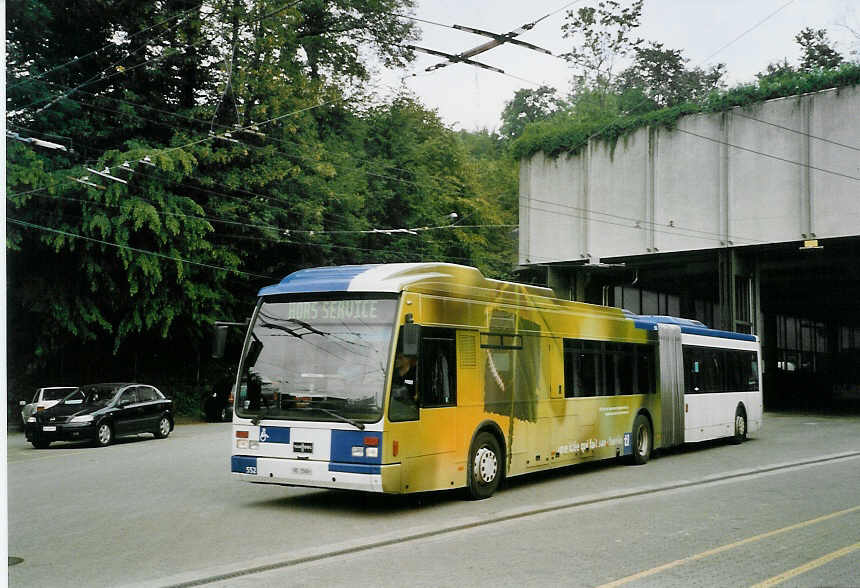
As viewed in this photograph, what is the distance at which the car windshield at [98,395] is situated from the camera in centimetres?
2289

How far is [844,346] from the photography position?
215ft

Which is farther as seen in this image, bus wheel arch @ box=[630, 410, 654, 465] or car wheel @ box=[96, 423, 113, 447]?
car wheel @ box=[96, 423, 113, 447]

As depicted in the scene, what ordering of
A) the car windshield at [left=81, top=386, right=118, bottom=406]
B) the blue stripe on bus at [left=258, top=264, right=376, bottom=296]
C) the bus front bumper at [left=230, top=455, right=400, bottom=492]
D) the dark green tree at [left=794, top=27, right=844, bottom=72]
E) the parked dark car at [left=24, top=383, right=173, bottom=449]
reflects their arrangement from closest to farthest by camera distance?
the bus front bumper at [left=230, top=455, right=400, bottom=492], the blue stripe on bus at [left=258, top=264, right=376, bottom=296], the parked dark car at [left=24, top=383, right=173, bottom=449], the car windshield at [left=81, top=386, right=118, bottom=406], the dark green tree at [left=794, top=27, right=844, bottom=72]

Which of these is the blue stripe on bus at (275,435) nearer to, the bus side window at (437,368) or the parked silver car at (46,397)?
the bus side window at (437,368)

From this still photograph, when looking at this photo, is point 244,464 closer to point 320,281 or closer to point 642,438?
point 320,281

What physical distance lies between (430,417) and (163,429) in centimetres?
1554

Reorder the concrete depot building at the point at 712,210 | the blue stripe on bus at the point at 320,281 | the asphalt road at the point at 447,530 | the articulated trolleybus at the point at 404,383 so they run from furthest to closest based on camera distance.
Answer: the concrete depot building at the point at 712,210
the blue stripe on bus at the point at 320,281
the articulated trolleybus at the point at 404,383
the asphalt road at the point at 447,530

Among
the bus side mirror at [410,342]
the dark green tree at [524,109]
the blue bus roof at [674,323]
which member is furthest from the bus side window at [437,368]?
the dark green tree at [524,109]

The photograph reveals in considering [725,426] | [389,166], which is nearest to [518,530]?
[725,426]

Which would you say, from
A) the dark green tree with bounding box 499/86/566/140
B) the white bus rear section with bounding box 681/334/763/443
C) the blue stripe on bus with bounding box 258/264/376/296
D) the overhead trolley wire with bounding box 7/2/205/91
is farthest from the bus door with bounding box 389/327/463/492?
the dark green tree with bounding box 499/86/566/140

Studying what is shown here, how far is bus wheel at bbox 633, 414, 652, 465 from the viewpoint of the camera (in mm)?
17250

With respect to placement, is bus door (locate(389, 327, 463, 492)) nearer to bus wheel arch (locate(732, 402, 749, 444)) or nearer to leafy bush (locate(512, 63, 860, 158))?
bus wheel arch (locate(732, 402, 749, 444))

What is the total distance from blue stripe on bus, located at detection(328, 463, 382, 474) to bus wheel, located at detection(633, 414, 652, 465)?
803 cm

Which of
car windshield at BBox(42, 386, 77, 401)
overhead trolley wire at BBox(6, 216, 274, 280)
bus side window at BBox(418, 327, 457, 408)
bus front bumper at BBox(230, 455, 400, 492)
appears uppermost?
overhead trolley wire at BBox(6, 216, 274, 280)
